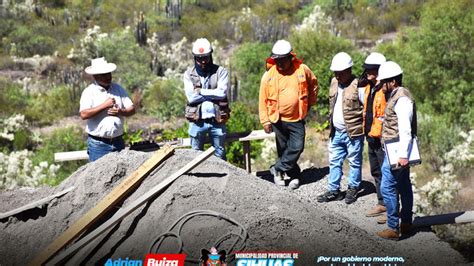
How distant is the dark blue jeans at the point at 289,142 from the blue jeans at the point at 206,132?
671mm

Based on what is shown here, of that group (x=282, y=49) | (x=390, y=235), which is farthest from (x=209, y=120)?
(x=390, y=235)

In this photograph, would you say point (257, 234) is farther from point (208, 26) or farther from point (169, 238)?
point (208, 26)

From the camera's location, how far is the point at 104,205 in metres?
6.69

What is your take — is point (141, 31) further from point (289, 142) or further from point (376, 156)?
point (376, 156)

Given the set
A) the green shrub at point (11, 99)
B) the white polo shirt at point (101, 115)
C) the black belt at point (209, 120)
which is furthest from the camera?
the green shrub at point (11, 99)

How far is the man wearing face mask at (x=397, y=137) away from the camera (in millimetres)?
6598

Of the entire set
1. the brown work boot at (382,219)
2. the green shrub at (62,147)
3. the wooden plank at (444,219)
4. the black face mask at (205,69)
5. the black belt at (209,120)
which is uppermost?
the black face mask at (205,69)

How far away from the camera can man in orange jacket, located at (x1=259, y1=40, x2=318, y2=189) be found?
8.22 metres

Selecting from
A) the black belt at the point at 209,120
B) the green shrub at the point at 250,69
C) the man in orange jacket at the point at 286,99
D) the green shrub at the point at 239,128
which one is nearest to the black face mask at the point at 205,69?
the black belt at the point at 209,120

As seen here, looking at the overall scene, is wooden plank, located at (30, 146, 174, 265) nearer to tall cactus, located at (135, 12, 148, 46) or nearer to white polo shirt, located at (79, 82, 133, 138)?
white polo shirt, located at (79, 82, 133, 138)

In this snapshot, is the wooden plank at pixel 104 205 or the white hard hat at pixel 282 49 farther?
the white hard hat at pixel 282 49

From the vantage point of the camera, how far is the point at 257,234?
20.3ft

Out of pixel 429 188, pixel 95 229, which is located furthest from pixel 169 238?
pixel 429 188

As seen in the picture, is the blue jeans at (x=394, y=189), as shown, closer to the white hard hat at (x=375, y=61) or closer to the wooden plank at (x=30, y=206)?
the white hard hat at (x=375, y=61)
